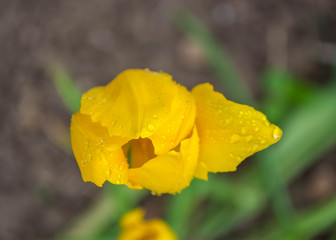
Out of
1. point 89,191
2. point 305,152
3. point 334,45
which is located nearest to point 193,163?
point 305,152

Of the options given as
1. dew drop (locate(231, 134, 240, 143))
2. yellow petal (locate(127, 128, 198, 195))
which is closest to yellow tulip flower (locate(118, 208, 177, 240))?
yellow petal (locate(127, 128, 198, 195))

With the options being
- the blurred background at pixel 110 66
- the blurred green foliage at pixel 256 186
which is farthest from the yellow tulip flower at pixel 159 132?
the blurred background at pixel 110 66

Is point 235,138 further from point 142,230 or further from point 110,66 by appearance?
point 110,66

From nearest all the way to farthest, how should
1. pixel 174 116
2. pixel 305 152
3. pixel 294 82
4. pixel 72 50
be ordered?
1. pixel 174 116
2. pixel 305 152
3. pixel 294 82
4. pixel 72 50

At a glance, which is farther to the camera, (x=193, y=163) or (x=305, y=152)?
(x=305, y=152)

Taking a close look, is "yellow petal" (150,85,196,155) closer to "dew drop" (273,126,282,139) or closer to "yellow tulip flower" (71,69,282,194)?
"yellow tulip flower" (71,69,282,194)

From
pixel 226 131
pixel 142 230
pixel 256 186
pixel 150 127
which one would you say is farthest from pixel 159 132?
pixel 256 186

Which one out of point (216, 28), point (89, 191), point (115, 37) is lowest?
point (89, 191)

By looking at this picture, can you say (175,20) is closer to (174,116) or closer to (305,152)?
(305,152)
